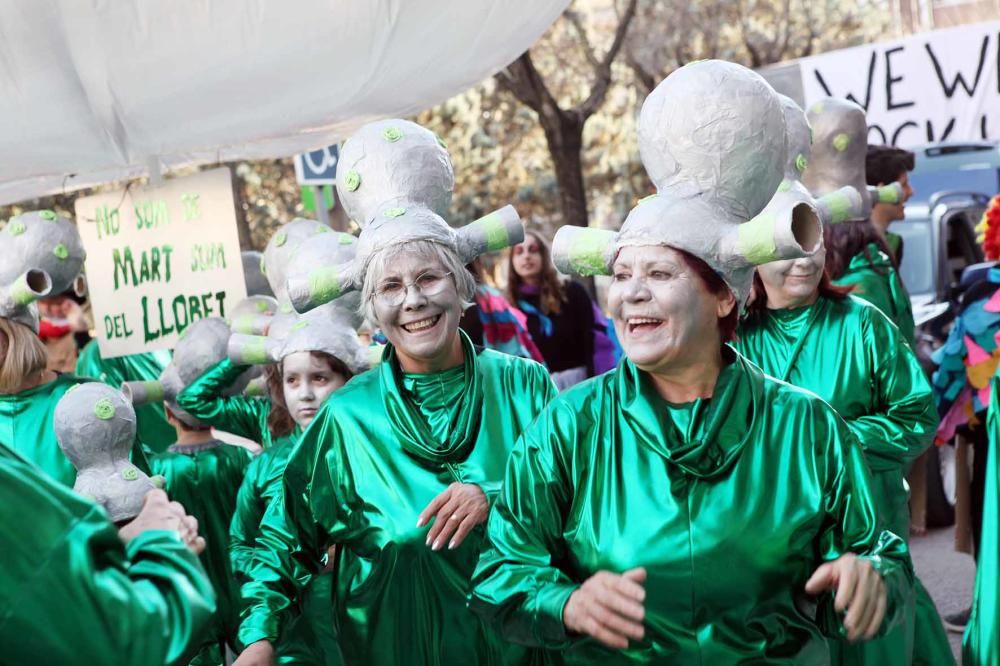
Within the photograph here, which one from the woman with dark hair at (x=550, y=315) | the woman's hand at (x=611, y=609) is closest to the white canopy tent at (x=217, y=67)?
the woman's hand at (x=611, y=609)

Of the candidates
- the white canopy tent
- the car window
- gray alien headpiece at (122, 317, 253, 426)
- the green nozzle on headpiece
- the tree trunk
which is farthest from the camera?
the tree trunk

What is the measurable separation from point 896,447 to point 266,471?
7.05 ft

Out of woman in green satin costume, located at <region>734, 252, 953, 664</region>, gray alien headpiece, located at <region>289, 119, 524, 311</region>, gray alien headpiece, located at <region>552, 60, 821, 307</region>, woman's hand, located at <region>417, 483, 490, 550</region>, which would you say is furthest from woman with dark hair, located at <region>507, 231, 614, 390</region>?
gray alien headpiece, located at <region>552, 60, 821, 307</region>

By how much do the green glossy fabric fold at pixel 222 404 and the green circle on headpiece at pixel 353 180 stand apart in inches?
82.7

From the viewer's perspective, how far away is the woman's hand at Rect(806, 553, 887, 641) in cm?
286

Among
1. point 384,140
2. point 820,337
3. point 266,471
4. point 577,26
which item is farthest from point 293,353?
point 577,26

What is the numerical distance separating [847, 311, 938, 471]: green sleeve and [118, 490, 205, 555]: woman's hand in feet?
9.20

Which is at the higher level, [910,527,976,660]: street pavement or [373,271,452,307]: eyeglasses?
[373,271,452,307]: eyeglasses

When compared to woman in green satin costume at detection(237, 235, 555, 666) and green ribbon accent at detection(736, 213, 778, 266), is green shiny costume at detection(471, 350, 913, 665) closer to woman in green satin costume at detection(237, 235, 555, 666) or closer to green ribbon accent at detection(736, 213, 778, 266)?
green ribbon accent at detection(736, 213, 778, 266)

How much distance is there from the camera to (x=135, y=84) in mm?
4863

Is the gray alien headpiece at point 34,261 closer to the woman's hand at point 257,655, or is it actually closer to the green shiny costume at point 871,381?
the woman's hand at point 257,655

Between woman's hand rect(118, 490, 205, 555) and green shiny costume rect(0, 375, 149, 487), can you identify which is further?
green shiny costume rect(0, 375, 149, 487)

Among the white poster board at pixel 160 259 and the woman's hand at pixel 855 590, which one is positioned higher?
the white poster board at pixel 160 259

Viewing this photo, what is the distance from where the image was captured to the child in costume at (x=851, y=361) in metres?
4.88
